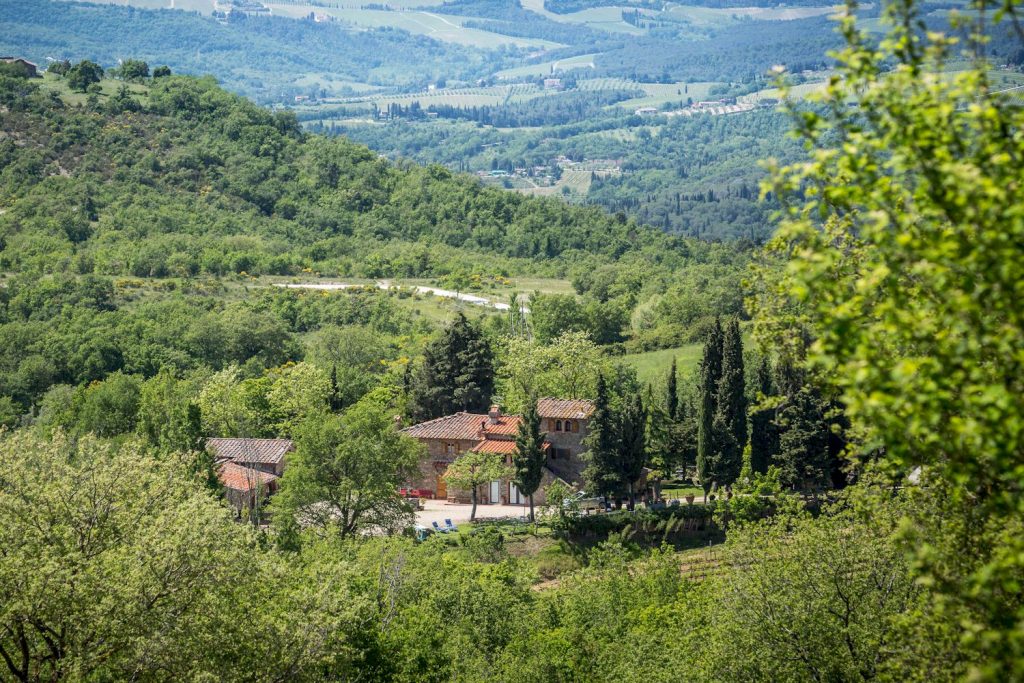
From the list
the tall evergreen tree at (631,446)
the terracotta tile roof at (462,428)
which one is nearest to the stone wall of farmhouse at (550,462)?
the terracotta tile roof at (462,428)

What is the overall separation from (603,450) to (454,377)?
17.7m

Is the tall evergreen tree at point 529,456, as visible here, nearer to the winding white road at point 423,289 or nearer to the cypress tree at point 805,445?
the cypress tree at point 805,445

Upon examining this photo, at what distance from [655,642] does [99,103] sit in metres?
136

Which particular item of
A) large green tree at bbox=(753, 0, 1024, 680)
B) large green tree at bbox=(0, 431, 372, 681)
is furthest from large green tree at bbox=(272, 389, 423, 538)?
large green tree at bbox=(753, 0, 1024, 680)

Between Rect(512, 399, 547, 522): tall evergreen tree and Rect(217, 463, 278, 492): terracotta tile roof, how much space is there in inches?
501

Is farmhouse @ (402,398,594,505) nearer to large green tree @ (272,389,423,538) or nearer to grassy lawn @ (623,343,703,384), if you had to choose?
large green tree @ (272,389,423,538)

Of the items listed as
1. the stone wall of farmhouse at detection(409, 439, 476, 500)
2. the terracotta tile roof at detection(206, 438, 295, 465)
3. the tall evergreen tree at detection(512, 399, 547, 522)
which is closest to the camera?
the tall evergreen tree at detection(512, 399, 547, 522)

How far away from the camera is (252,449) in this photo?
68.2m

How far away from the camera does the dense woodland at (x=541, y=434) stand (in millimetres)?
12672

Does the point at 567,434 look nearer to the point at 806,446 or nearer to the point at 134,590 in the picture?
the point at 806,446

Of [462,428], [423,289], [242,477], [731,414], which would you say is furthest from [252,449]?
[423,289]

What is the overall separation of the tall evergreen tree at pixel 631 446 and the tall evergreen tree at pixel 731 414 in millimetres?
4100

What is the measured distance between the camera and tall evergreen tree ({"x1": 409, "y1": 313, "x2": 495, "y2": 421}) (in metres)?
74.8

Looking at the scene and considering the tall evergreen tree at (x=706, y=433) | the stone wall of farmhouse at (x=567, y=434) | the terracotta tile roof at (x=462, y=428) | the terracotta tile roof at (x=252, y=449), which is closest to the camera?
the tall evergreen tree at (x=706, y=433)
